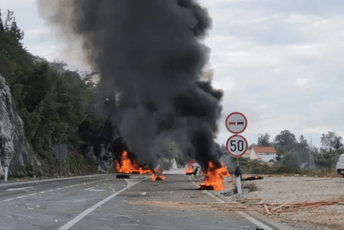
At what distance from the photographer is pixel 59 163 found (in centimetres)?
5425

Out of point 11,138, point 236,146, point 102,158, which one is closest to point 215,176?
point 236,146

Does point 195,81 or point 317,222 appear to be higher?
point 195,81

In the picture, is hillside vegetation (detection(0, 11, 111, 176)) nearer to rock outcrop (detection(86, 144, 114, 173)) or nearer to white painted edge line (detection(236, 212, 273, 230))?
rock outcrop (detection(86, 144, 114, 173))

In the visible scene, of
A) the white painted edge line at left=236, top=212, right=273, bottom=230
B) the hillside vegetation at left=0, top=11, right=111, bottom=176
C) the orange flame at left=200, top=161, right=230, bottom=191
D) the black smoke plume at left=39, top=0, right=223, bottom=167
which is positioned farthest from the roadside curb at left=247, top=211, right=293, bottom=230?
the hillside vegetation at left=0, top=11, right=111, bottom=176

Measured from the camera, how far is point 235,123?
16125 millimetres

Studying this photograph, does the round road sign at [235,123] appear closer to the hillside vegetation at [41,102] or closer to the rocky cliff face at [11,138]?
the rocky cliff face at [11,138]

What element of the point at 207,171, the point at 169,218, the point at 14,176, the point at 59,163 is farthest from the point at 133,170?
the point at 169,218

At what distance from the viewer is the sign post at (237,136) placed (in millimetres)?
15695

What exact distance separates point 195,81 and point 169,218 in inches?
917

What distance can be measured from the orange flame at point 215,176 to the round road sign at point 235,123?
249 inches

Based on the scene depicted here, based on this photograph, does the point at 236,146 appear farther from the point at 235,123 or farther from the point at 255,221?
the point at 255,221

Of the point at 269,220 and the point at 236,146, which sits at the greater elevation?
the point at 236,146

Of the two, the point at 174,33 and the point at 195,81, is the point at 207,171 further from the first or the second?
the point at 174,33

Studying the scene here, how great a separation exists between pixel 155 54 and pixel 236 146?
72.0 ft
